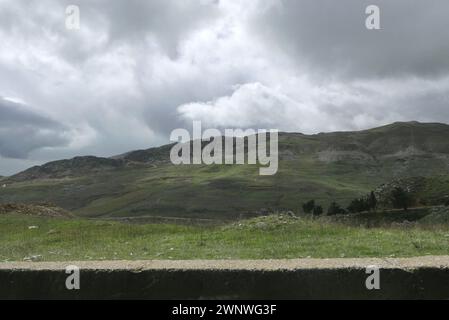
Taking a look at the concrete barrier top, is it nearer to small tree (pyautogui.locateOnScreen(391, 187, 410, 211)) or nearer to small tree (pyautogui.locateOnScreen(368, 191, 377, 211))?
small tree (pyautogui.locateOnScreen(391, 187, 410, 211))

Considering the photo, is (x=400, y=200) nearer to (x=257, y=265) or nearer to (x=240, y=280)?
(x=257, y=265)

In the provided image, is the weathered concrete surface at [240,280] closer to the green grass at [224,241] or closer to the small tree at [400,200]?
the green grass at [224,241]

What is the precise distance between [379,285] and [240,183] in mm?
172015

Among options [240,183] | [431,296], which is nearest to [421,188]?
[431,296]

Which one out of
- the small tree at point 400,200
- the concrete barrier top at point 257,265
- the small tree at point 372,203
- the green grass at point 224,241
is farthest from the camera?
the small tree at point 372,203

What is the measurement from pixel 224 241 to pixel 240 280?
800 centimetres

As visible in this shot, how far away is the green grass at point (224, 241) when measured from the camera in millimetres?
9750

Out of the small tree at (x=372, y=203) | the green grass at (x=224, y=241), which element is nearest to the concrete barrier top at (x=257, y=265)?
the green grass at (x=224, y=241)

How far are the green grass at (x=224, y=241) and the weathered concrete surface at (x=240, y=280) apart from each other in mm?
3436

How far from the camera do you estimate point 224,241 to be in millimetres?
13305

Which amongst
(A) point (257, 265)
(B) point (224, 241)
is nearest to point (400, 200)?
(B) point (224, 241)

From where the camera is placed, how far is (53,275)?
5680mm

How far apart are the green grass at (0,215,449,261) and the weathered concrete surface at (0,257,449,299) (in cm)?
344
